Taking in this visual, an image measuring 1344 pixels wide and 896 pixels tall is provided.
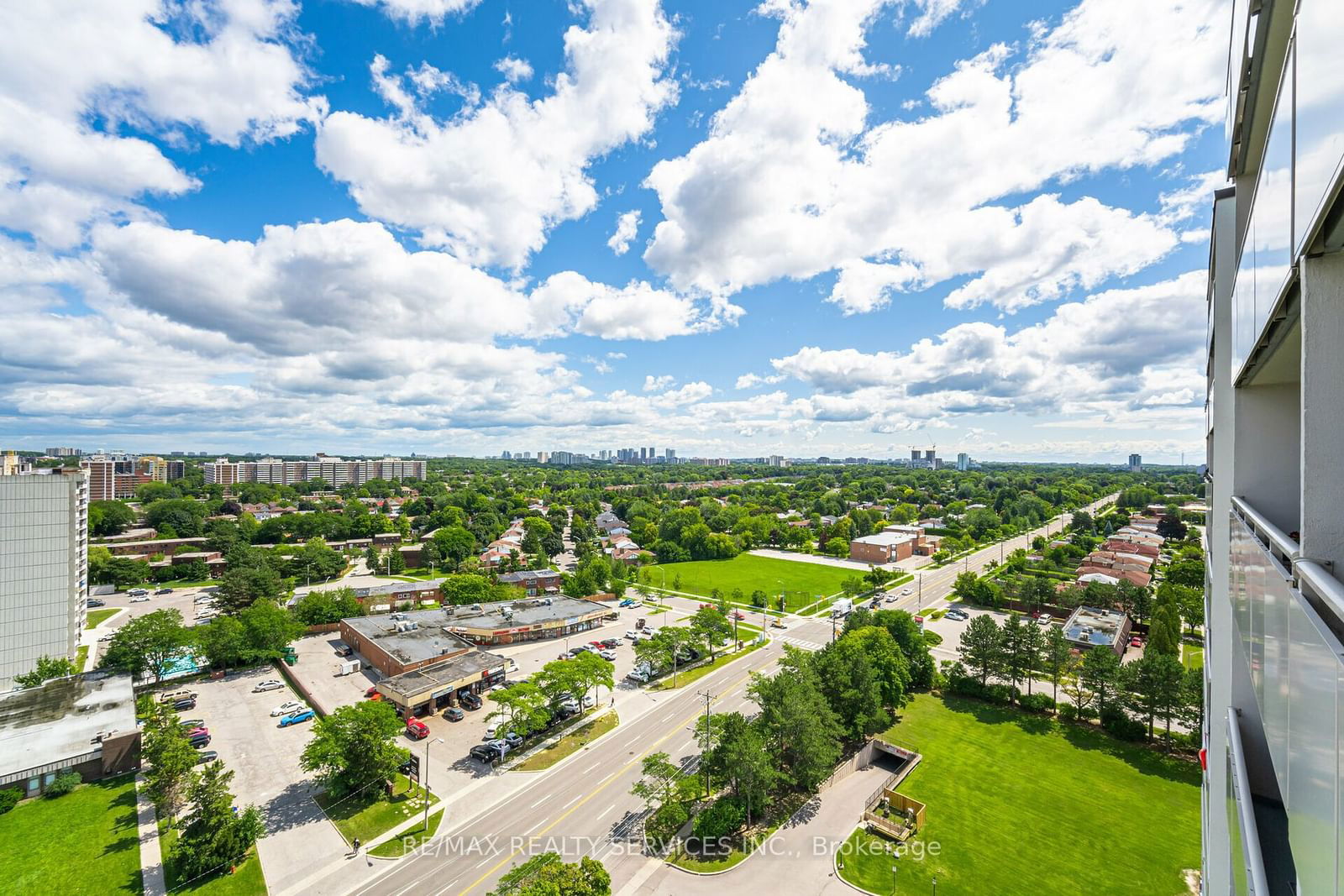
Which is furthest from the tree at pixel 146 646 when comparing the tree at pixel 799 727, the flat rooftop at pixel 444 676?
the tree at pixel 799 727

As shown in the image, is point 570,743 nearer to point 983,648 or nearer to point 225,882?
point 225,882

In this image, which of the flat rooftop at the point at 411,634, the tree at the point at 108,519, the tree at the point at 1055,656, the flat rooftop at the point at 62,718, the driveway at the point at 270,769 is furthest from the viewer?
the tree at the point at 108,519

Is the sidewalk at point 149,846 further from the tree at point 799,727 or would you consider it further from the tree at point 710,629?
the tree at point 710,629

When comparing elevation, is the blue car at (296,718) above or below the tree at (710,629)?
below

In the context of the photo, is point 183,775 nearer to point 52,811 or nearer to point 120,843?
point 120,843

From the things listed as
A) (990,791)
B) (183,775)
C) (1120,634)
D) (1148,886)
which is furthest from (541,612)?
(1120,634)

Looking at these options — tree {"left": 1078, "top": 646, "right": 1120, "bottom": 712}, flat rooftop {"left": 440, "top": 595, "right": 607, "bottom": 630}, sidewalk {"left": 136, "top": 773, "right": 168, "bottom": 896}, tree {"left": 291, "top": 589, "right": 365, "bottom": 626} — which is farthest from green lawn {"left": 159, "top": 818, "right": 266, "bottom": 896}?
tree {"left": 1078, "top": 646, "right": 1120, "bottom": 712}
